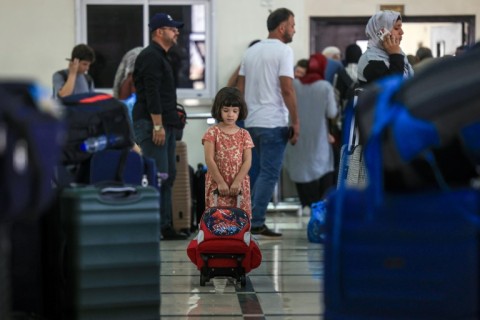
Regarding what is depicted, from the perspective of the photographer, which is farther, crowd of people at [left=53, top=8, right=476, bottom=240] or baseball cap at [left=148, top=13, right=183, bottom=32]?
baseball cap at [left=148, top=13, right=183, bottom=32]

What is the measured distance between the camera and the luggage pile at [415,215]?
2785 millimetres

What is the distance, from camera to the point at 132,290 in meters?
3.45

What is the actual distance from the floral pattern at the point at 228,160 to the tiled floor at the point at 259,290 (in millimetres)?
410

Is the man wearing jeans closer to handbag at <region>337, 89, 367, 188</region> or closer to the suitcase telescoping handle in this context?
the suitcase telescoping handle

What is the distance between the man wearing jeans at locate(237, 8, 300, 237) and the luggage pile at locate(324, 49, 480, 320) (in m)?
4.66

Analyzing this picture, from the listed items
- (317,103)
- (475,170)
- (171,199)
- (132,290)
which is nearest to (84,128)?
(132,290)

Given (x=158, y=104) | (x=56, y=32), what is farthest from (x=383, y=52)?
(x=56, y=32)

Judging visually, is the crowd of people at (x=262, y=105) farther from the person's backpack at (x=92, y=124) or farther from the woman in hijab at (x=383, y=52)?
the person's backpack at (x=92, y=124)

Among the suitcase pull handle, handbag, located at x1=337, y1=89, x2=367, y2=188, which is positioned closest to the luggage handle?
the suitcase pull handle

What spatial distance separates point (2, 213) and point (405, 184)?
1.03 metres

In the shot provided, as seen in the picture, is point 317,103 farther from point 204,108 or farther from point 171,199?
point 171,199

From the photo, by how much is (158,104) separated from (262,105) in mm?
795

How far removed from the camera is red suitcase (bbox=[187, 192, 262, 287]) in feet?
17.6

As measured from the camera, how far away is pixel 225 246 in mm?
5367
